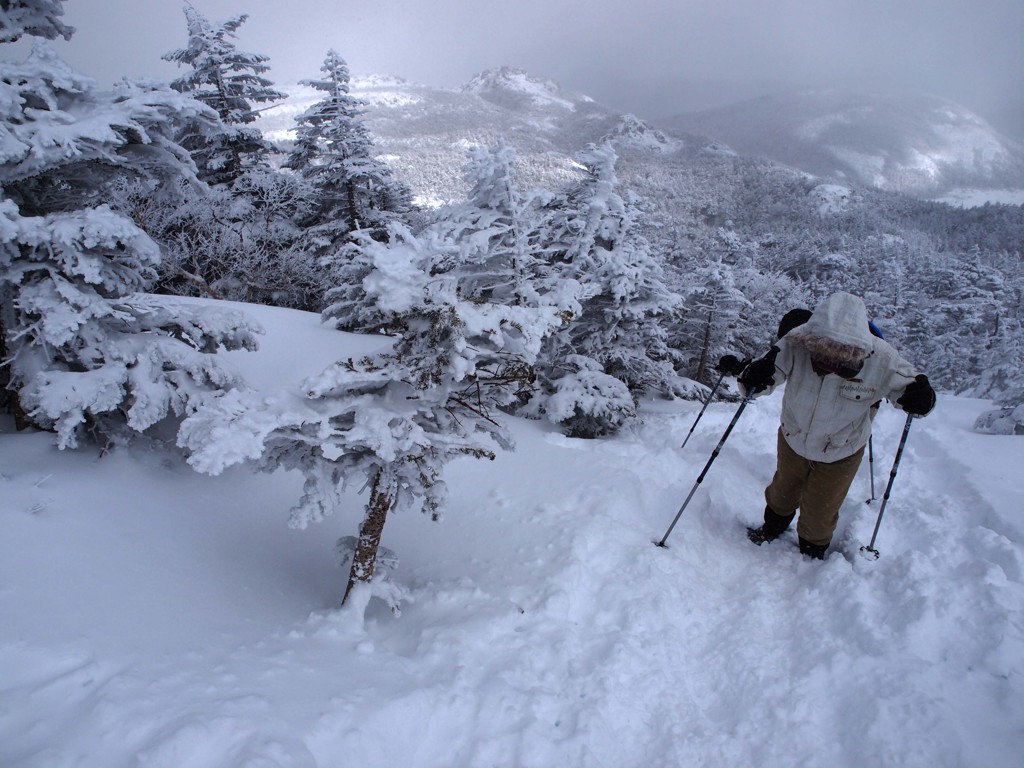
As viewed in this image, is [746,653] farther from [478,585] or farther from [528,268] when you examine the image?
[528,268]

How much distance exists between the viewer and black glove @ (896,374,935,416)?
12.6 feet

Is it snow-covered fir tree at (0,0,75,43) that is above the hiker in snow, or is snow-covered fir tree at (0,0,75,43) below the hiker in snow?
above

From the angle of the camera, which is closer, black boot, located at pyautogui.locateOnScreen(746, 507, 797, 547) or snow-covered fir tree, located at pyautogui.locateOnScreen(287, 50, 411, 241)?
black boot, located at pyautogui.locateOnScreen(746, 507, 797, 547)

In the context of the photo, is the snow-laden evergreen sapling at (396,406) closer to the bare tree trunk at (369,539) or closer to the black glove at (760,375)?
the bare tree trunk at (369,539)

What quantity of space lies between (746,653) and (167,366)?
6.14 m

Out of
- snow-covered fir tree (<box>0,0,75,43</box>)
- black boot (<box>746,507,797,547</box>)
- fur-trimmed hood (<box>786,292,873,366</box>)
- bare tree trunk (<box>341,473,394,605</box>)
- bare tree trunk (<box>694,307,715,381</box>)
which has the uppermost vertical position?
snow-covered fir tree (<box>0,0,75,43</box>)

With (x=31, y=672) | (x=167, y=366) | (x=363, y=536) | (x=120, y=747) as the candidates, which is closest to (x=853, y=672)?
(x=363, y=536)

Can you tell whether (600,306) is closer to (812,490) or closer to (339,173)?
(812,490)

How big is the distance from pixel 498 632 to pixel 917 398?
3.86m

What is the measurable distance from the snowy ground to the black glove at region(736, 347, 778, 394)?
1.78 m

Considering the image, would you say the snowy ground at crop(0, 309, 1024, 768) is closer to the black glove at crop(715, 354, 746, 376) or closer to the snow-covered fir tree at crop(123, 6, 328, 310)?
the black glove at crop(715, 354, 746, 376)

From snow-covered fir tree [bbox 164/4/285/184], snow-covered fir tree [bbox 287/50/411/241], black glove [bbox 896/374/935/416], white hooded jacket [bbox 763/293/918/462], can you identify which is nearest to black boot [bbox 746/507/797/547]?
white hooded jacket [bbox 763/293/918/462]

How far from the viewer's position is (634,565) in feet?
15.4

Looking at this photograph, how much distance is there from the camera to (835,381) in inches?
169
